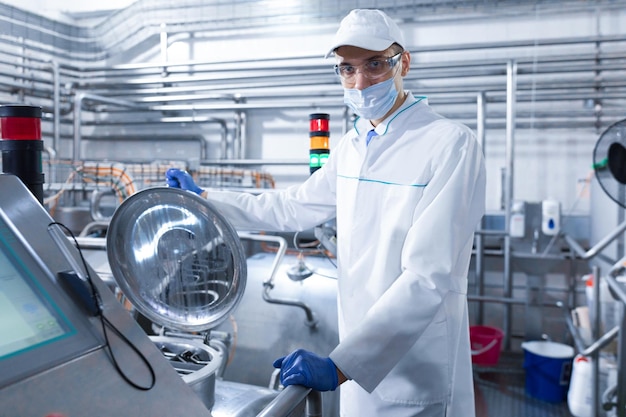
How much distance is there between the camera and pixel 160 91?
3539 millimetres

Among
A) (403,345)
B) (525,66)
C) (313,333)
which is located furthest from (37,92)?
(403,345)

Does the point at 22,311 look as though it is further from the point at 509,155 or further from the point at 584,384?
the point at 509,155

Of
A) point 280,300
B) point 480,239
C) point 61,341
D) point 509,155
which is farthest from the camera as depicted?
point 480,239

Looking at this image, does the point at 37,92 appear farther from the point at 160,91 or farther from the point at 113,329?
the point at 113,329

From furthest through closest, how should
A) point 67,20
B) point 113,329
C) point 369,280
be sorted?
point 67,20 < point 369,280 < point 113,329

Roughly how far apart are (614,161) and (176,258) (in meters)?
1.32

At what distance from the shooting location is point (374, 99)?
42.6 inches

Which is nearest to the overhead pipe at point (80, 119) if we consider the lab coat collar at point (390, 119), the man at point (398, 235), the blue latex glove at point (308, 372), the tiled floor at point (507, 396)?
the tiled floor at point (507, 396)

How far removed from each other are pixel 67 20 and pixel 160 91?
101 cm

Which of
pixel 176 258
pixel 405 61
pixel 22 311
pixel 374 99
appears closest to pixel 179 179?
pixel 176 258

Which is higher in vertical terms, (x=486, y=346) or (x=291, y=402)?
(x=291, y=402)

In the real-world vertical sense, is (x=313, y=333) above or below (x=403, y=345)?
below

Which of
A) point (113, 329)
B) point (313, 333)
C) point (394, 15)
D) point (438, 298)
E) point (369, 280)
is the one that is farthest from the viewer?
point (394, 15)

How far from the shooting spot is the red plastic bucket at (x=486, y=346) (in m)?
Result: 2.55
